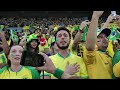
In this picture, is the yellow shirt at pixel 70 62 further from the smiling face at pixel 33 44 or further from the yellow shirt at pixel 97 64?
the smiling face at pixel 33 44

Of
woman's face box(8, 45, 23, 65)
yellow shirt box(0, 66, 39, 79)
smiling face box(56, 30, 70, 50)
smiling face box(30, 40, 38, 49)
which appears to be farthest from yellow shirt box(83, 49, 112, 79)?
smiling face box(30, 40, 38, 49)

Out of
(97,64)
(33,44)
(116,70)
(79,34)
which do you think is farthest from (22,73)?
(33,44)

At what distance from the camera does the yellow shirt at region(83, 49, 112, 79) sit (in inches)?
134

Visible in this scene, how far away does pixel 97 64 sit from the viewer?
348cm

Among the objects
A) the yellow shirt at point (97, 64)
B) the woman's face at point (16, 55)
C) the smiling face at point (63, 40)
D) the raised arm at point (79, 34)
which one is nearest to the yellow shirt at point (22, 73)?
the woman's face at point (16, 55)

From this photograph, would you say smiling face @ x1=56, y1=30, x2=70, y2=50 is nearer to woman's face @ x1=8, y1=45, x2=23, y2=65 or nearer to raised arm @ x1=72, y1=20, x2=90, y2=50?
woman's face @ x1=8, y1=45, x2=23, y2=65

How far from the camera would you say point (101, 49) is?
12.4ft

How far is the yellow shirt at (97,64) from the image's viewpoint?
3.40 meters
